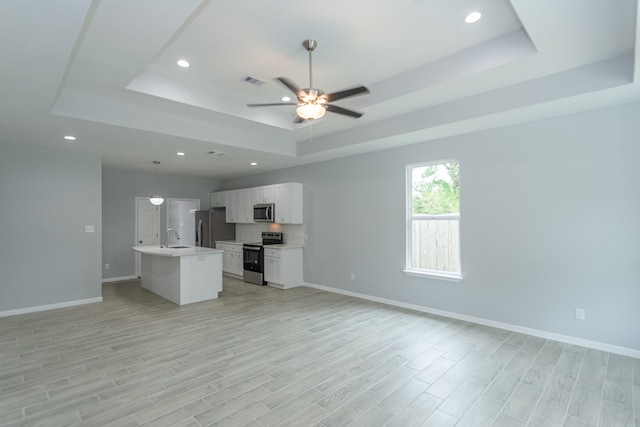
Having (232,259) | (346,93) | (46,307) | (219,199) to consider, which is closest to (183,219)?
(219,199)

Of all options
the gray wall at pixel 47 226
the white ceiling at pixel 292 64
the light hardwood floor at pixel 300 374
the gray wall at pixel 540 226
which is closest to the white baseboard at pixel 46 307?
the gray wall at pixel 47 226

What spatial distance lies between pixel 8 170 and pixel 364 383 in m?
6.13

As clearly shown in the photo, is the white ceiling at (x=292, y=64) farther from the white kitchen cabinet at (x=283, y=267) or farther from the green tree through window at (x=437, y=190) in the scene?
the white kitchen cabinet at (x=283, y=267)

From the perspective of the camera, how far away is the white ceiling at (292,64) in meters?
2.32

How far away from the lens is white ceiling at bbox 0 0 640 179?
7.62 ft

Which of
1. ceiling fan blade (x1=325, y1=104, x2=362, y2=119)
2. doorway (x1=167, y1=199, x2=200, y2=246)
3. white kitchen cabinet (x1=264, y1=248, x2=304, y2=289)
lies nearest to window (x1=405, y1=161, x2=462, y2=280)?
ceiling fan blade (x1=325, y1=104, x2=362, y2=119)

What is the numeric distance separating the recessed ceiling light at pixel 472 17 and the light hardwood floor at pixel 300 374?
314 centimetres

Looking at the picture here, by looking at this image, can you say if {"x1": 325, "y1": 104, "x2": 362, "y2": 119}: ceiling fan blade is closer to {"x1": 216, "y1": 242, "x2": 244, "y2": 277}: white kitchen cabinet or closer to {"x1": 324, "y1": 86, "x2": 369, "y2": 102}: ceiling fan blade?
{"x1": 324, "y1": 86, "x2": 369, "y2": 102}: ceiling fan blade

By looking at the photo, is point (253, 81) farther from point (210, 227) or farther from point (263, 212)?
point (210, 227)

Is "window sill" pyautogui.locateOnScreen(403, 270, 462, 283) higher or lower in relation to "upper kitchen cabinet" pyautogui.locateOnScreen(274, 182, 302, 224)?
lower

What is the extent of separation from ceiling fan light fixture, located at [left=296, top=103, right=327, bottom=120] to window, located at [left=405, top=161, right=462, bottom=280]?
105 inches

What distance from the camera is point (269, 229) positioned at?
25.7 ft

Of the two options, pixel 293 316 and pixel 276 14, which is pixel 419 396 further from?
pixel 276 14

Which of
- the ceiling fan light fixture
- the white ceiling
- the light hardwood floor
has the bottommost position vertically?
the light hardwood floor
